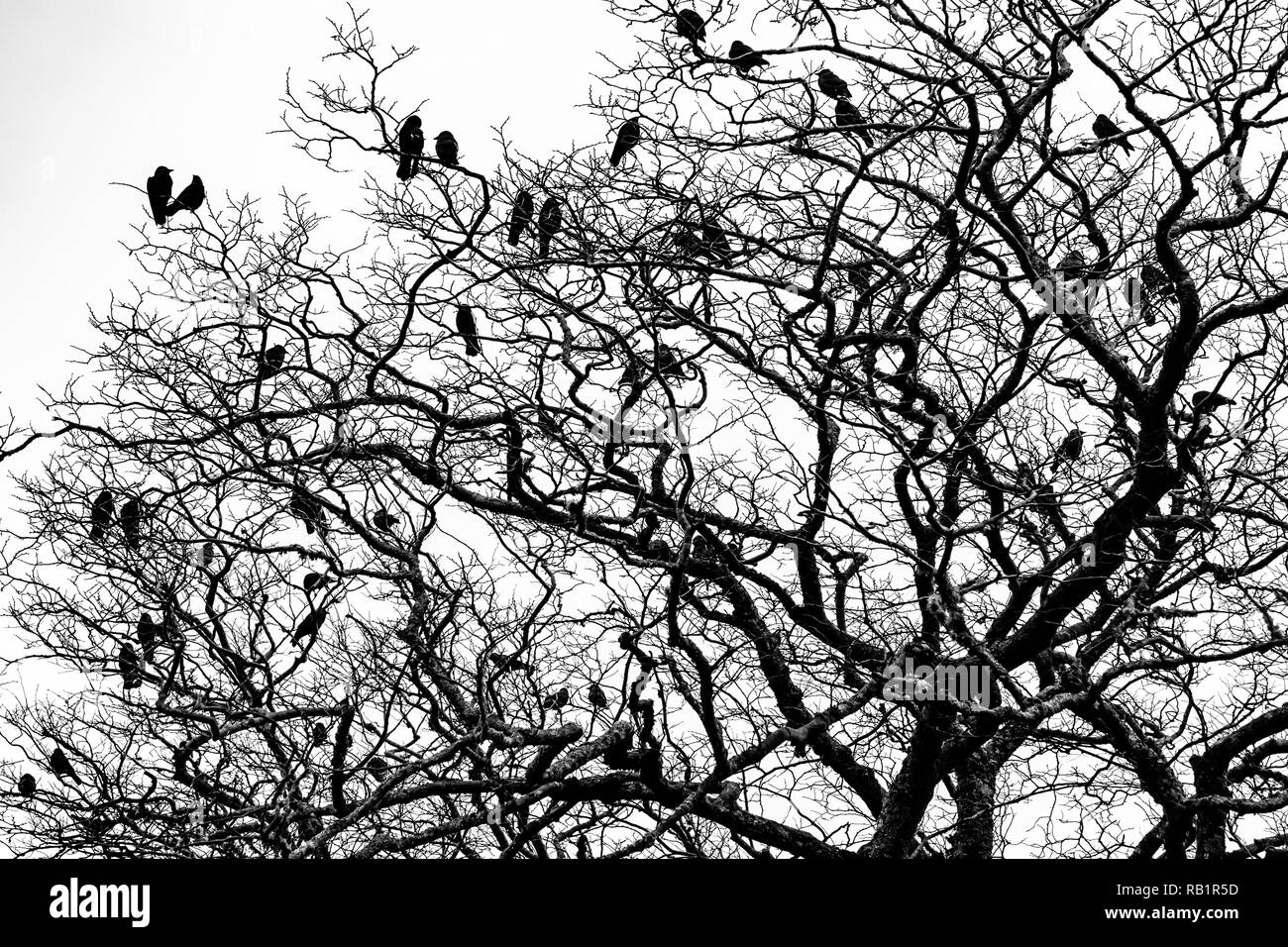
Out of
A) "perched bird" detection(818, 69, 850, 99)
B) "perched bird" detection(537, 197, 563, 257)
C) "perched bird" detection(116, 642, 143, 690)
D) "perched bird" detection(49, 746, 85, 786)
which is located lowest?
"perched bird" detection(49, 746, 85, 786)

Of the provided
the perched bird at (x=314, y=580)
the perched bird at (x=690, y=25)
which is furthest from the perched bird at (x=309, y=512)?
the perched bird at (x=690, y=25)

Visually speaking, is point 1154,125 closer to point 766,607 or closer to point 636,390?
point 636,390

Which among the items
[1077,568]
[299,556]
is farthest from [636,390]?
[1077,568]

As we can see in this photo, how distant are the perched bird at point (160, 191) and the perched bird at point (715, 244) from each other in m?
3.30

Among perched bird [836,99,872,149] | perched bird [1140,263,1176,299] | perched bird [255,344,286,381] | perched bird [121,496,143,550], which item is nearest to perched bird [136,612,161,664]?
perched bird [121,496,143,550]

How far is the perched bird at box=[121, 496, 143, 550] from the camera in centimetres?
790

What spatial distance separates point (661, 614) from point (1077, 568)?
2.84 m

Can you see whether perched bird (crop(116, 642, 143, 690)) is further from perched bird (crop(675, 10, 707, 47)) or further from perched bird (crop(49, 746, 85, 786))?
perched bird (crop(675, 10, 707, 47))

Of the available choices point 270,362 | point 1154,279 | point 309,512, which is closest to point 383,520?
point 309,512

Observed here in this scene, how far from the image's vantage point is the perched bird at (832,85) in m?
7.35

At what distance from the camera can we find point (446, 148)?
289 inches

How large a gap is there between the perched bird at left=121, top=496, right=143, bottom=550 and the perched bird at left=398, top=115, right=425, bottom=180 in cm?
282
